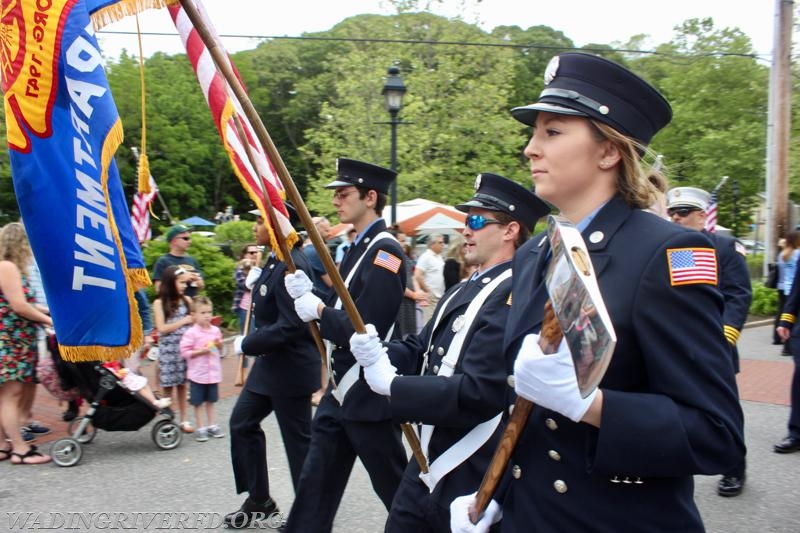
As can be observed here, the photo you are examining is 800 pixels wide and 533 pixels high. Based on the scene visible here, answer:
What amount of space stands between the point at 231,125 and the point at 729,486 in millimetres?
4376

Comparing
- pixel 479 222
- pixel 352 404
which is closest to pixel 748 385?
pixel 352 404

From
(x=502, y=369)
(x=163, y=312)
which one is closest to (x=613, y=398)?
(x=502, y=369)

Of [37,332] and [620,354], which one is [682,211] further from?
[37,332]

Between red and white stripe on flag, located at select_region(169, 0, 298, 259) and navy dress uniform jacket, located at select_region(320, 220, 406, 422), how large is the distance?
0.50 m

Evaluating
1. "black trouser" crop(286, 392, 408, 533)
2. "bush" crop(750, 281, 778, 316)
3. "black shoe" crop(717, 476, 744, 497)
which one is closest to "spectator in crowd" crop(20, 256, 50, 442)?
"black trouser" crop(286, 392, 408, 533)

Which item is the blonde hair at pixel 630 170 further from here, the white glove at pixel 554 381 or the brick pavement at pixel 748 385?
the brick pavement at pixel 748 385

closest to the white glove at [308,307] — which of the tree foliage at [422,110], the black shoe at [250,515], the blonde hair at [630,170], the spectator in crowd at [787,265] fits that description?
the black shoe at [250,515]

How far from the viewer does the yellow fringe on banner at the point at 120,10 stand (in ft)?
11.5

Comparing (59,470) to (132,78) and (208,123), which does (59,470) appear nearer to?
(132,78)

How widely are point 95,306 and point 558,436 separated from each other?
98.8 inches

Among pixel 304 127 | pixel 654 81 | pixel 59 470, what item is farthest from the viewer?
pixel 304 127

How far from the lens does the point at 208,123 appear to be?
3988 cm

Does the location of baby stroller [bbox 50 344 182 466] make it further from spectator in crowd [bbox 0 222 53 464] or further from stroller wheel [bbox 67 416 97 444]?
spectator in crowd [bbox 0 222 53 464]

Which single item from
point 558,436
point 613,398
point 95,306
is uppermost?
point 613,398
